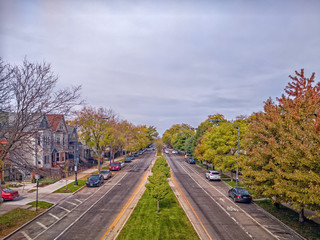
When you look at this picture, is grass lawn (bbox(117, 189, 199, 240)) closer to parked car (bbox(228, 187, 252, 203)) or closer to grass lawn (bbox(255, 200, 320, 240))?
parked car (bbox(228, 187, 252, 203))

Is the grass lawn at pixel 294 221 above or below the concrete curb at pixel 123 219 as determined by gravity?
below

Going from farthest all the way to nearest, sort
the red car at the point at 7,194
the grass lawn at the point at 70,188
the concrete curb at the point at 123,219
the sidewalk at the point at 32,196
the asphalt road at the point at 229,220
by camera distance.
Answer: the grass lawn at the point at 70,188
the red car at the point at 7,194
the sidewalk at the point at 32,196
the asphalt road at the point at 229,220
the concrete curb at the point at 123,219

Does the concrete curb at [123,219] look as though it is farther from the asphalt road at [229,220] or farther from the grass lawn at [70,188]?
the grass lawn at [70,188]

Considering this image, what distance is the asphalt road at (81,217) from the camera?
47.0 feet

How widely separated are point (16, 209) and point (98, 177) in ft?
37.2

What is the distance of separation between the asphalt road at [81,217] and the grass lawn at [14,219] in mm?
586

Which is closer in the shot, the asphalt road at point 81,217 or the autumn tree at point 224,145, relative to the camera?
the asphalt road at point 81,217

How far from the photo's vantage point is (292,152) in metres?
13.1

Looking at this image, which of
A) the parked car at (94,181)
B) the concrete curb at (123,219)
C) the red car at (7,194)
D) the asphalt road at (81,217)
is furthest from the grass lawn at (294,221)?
the red car at (7,194)

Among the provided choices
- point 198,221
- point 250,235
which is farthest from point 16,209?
point 250,235

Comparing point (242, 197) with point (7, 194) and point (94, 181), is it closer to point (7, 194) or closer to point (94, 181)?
point (94, 181)

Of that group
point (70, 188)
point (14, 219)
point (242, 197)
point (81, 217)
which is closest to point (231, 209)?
point (242, 197)

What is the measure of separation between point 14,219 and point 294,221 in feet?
68.2

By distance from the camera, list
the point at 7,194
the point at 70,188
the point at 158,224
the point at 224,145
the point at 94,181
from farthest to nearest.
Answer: the point at 224,145 < the point at 94,181 < the point at 70,188 < the point at 7,194 < the point at 158,224
